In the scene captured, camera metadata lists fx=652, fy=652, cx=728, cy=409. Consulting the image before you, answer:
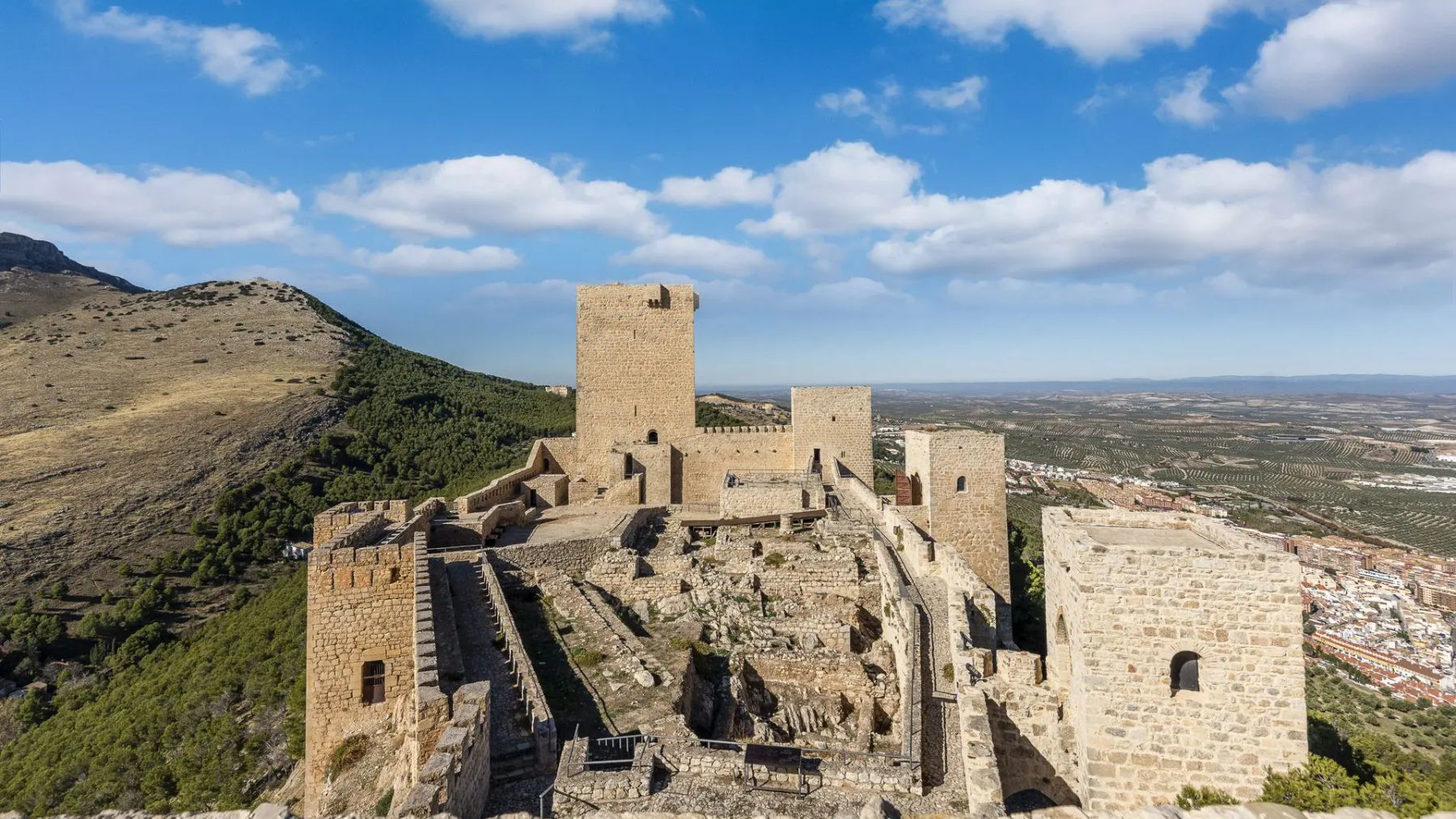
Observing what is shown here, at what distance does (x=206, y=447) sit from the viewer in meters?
28.8

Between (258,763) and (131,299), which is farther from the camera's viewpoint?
(131,299)

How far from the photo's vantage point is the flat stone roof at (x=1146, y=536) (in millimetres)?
6090

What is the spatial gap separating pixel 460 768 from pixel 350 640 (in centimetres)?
436

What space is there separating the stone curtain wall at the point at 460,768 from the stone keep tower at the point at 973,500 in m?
11.4

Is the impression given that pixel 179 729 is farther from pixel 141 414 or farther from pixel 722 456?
pixel 141 414

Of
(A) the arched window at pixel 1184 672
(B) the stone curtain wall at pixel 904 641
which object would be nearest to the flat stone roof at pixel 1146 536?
(A) the arched window at pixel 1184 672

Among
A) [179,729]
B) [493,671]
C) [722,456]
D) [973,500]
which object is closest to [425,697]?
[493,671]

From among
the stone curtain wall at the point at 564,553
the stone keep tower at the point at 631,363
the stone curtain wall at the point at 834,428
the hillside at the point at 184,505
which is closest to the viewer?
the stone curtain wall at the point at 564,553

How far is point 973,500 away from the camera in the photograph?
586 inches

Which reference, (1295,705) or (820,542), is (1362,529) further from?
(1295,705)

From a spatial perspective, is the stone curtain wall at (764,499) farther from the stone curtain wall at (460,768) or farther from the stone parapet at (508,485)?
the stone curtain wall at (460,768)

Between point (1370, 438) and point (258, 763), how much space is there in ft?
422

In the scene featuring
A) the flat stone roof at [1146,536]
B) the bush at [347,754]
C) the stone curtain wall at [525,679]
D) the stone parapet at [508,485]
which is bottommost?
the bush at [347,754]

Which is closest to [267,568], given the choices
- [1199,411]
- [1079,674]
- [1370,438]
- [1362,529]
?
[1079,674]
